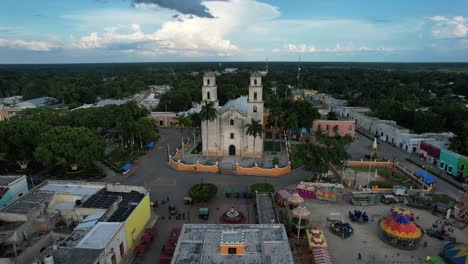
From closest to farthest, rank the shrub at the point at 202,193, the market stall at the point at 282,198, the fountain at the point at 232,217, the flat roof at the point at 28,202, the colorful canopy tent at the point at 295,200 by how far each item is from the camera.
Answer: the flat roof at the point at 28,202 < the fountain at the point at 232,217 < the colorful canopy tent at the point at 295,200 < the shrub at the point at 202,193 < the market stall at the point at 282,198

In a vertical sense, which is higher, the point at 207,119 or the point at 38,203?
the point at 207,119

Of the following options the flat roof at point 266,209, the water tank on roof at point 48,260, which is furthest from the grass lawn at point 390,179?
the water tank on roof at point 48,260

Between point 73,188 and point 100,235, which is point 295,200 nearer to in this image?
point 100,235

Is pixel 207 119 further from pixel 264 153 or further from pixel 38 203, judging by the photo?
→ pixel 38 203

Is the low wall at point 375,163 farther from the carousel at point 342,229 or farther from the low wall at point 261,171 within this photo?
the carousel at point 342,229

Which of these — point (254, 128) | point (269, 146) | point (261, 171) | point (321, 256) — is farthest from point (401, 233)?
point (269, 146)

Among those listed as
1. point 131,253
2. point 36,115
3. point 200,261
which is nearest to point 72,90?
point 36,115
